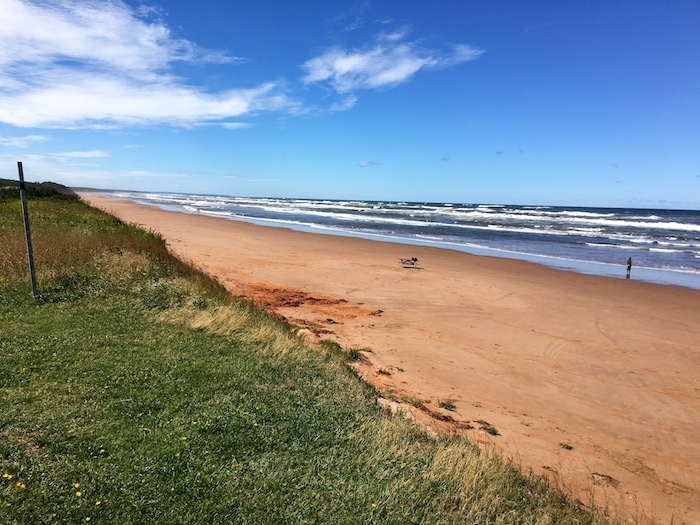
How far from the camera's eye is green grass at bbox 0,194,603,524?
11.0 ft

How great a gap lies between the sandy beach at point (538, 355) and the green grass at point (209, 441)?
5.51ft

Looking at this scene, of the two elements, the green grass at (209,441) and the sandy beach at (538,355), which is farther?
the sandy beach at (538,355)

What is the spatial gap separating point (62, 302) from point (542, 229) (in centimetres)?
4577

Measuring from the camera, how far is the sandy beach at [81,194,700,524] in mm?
5801

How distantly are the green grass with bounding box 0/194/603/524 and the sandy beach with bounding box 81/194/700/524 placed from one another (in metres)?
1.68

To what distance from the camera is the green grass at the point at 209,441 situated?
3.36 m

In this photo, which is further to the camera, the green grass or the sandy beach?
the sandy beach

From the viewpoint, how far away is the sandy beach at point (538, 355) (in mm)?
5801

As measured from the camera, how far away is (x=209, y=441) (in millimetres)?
4109

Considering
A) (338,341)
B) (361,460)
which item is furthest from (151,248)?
(361,460)

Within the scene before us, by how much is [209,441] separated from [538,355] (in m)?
7.94

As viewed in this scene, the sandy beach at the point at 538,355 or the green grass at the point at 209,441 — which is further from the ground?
the green grass at the point at 209,441

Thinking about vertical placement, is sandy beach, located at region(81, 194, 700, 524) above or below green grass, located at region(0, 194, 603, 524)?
below

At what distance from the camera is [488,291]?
1566cm
